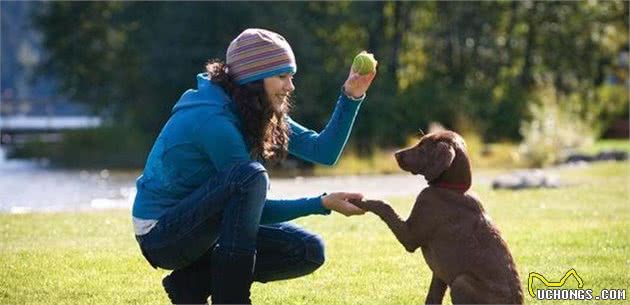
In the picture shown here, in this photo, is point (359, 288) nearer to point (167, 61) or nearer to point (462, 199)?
point (462, 199)

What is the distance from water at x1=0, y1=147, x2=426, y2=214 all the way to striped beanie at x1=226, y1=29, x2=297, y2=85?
7.04m

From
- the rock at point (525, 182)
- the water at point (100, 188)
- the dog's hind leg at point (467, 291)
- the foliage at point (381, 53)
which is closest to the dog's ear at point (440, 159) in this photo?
the dog's hind leg at point (467, 291)

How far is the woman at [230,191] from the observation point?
188 inches

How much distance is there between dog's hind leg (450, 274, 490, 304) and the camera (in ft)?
15.3

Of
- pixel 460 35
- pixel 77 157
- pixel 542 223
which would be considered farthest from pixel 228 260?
Answer: pixel 460 35

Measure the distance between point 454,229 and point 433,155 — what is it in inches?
13.8

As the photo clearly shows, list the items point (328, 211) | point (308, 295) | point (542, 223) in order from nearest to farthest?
point (328, 211)
point (308, 295)
point (542, 223)

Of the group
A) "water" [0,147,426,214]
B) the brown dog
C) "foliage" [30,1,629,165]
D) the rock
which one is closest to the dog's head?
the brown dog

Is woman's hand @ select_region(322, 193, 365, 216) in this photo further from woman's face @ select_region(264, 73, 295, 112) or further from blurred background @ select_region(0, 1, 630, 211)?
blurred background @ select_region(0, 1, 630, 211)

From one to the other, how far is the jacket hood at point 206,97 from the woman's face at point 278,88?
20 centimetres

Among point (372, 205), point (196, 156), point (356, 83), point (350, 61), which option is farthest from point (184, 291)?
point (350, 61)

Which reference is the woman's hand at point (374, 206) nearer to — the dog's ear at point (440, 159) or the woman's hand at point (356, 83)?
the dog's ear at point (440, 159)

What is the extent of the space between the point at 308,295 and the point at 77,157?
982 inches

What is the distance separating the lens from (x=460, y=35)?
32188 millimetres
